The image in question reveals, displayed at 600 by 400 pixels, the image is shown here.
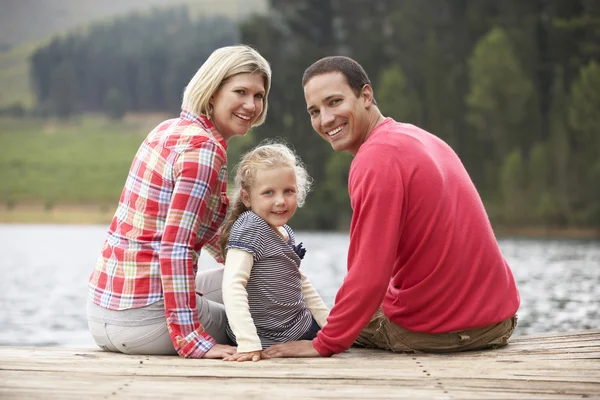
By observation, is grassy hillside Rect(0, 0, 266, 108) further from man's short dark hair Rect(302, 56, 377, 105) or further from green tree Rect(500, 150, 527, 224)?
man's short dark hair Rect(302, 56, 377, 105)

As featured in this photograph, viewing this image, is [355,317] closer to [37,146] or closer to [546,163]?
[546,163]

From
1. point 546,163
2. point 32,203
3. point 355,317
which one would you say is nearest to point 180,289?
point 355,317

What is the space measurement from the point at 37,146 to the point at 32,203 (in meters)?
13.2

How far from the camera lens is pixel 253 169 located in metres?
3.39

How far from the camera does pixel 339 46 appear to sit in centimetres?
4453

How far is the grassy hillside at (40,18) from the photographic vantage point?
274 feet

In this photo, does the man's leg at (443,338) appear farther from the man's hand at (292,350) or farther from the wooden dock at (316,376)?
the man's hand at (292,350)

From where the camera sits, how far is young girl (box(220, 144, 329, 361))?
328 cm

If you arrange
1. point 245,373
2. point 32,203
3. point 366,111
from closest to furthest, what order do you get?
point 245,373 < point 366,111 < point 32,203

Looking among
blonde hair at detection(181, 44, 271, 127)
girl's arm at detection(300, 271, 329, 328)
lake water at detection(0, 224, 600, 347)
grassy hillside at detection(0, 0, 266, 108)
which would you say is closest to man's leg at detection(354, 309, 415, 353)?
girl's arm at detection(300, 271, 329, 328)

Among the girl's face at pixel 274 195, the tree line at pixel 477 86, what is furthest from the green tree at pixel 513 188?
the girl's face at pixel 274 195

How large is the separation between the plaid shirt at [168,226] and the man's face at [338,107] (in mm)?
431

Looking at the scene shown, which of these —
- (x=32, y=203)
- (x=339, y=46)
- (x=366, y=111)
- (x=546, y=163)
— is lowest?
(x=32, y=203)

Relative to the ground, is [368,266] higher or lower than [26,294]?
higher
